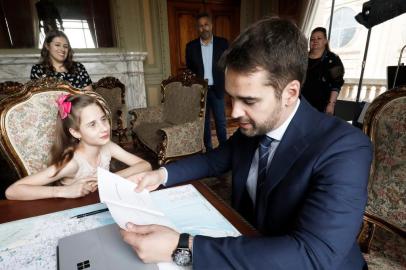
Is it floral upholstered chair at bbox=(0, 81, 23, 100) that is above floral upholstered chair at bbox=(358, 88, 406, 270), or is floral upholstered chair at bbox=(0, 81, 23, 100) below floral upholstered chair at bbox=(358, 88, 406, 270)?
above

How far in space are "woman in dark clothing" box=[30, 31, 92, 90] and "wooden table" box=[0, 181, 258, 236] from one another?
1.63 meters

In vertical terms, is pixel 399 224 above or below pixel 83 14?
below

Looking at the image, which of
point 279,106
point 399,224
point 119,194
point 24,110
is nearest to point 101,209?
point 119,194

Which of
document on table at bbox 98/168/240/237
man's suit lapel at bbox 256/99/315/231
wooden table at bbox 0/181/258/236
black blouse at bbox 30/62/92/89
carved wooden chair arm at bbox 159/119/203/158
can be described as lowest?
carved wooden chair arm at bbox 159/119/203/158

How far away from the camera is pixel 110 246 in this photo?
67 centimetres

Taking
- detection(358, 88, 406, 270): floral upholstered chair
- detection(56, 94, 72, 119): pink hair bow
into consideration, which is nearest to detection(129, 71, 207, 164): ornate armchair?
detection(56, 94, 72, 119): pink hair bow

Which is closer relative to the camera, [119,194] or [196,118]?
[119,194]

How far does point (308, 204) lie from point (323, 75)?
7.82ft

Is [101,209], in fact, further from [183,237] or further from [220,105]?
[220,105]

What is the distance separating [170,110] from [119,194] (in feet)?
9.03

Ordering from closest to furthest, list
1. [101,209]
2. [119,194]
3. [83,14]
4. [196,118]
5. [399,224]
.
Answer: [119,194] < [101,209] < [399,224] < [196,118] < [83,14]

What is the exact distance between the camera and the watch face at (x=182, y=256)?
2.00 feet

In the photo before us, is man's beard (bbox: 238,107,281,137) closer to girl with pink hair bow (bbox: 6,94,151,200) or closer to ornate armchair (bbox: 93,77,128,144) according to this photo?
girl with pink hair bow (bbox: 6,94,151,200)

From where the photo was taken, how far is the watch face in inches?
24.0
